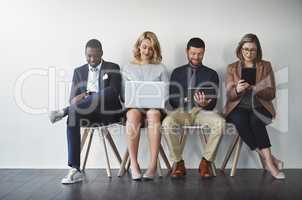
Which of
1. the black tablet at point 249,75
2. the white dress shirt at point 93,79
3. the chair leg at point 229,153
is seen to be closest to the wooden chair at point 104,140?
the white dress shirt at point 93,79

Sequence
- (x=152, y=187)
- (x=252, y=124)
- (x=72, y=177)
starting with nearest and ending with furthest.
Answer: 1. (x=152, y=187)
2. (x=72, y=177)
3. (x=252, y=124)

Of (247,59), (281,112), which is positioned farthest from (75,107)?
(281,112)

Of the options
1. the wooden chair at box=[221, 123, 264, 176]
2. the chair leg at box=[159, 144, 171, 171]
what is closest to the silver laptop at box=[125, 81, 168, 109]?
the chair leg at box=[159, 144, 171, 171]

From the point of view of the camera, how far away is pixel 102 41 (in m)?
3.52

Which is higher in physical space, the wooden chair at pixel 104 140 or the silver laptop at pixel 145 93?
the silver laptop at pixel 145 93

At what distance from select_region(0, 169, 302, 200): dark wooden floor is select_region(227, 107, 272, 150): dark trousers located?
11.3 inches

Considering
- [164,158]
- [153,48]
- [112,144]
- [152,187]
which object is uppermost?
[153,48]

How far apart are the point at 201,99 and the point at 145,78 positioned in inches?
19.2

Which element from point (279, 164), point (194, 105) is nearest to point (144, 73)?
point (194, 105)

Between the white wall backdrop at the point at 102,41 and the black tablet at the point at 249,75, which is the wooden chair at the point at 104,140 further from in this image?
the black tablet at the point at 249,75

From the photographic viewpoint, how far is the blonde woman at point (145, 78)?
9.91 ft

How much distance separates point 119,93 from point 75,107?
1.30ft

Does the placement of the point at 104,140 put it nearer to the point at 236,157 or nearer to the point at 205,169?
the point at 205,169

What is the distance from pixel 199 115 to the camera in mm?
3211
